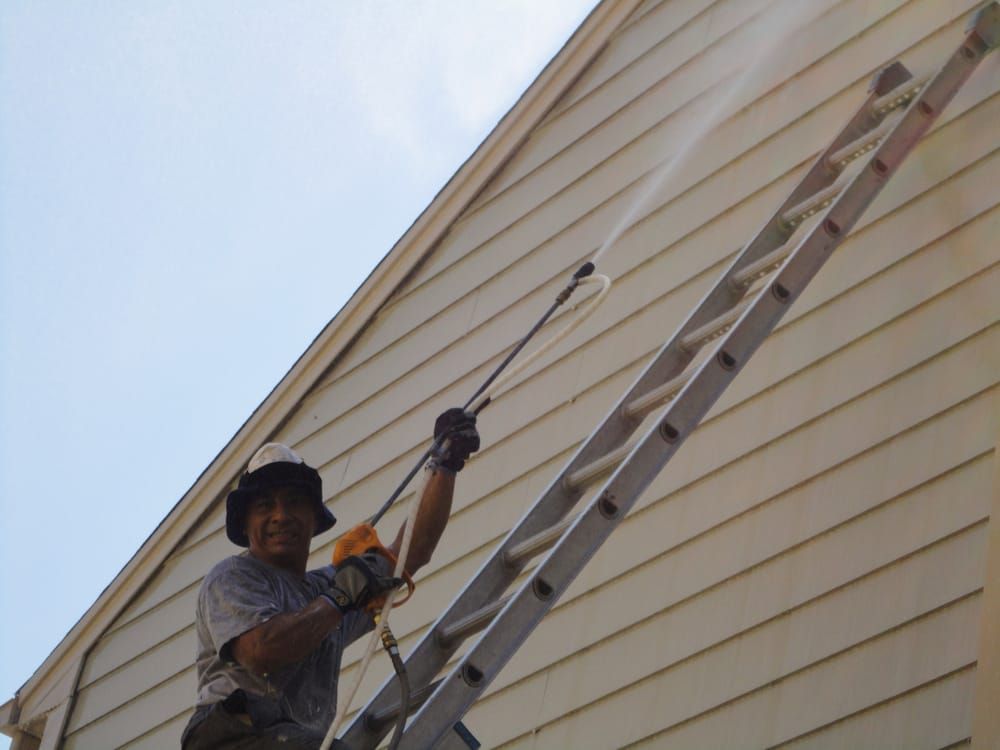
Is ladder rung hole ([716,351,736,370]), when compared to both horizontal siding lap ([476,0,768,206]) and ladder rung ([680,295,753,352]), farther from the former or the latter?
horizontal siding lap ([476,0,768,206])

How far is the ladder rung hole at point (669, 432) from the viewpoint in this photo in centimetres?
407

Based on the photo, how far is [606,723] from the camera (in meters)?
5.24

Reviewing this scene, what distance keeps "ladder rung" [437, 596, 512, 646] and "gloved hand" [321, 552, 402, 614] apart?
32 cm

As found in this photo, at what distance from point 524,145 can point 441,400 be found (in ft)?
4.34

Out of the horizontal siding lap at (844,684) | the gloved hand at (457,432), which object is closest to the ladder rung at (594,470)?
the gloved hand at (457,432)

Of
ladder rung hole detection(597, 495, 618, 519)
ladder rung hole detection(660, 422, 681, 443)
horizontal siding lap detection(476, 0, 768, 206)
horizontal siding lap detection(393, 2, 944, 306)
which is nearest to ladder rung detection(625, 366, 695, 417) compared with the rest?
ladder rung hole detection(660, 422, 681, 443)

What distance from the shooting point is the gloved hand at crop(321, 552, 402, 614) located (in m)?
3.67

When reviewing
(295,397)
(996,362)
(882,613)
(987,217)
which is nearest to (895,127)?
(987,217)

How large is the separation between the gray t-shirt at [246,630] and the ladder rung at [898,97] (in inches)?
98.1

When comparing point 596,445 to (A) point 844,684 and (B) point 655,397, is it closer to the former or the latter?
(B) point 655,397

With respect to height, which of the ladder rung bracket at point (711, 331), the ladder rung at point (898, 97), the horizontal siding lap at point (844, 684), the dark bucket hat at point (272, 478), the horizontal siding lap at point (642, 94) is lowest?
the horizontal siding lap at point (844, 684)

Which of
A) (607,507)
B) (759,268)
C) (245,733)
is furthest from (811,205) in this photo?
(245,733)

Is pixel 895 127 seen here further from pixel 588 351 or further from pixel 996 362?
pixel 588 351

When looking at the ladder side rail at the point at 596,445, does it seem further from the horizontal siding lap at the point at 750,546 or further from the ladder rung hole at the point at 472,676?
the horizontal siding lap at the point at 750,546
